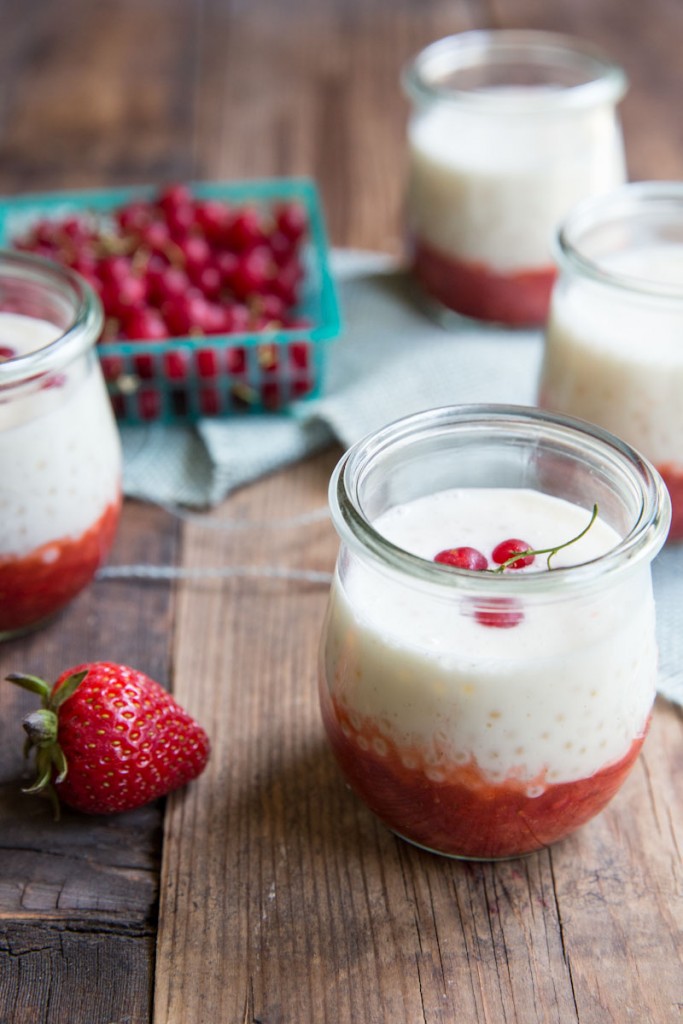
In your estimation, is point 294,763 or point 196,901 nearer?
point 196,901

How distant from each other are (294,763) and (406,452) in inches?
10.7

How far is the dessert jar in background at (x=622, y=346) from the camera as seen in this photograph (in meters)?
1.09

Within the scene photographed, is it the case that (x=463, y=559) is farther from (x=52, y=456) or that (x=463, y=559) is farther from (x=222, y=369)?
(x=222, y=369)

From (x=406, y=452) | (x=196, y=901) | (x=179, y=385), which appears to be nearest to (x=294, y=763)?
(x=196, y=901)

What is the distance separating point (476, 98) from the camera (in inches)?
57.2

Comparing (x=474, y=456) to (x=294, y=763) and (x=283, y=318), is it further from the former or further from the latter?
(x=283, y=318)

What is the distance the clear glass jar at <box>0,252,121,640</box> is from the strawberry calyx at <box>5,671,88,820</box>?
0.57ft

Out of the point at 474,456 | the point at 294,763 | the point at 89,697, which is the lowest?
the point at 294,763

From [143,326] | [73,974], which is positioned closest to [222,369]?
[143,326]

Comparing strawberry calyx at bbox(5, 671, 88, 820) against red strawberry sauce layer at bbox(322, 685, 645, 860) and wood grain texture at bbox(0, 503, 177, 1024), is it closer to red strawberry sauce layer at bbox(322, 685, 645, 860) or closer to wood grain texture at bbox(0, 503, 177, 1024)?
wood grain texture at bbox(0, 503, 177, 1024)

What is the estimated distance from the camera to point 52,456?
1014 millimetres

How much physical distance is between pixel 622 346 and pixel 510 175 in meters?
0.43

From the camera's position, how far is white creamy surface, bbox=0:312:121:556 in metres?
0.99

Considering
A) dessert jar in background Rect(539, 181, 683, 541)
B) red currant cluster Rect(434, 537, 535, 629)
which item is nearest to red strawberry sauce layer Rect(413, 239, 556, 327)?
dessert jar in background Rect(539, 181, 683, 541)
